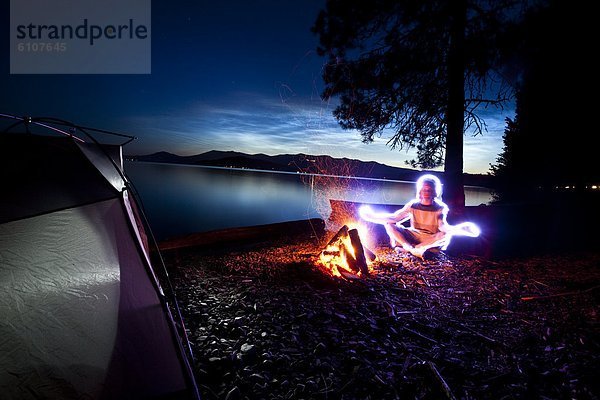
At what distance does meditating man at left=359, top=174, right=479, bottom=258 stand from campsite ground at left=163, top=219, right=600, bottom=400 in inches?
27.1

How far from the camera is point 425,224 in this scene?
7.76 m

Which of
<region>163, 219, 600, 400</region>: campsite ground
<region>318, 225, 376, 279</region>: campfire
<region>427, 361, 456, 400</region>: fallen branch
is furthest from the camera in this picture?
<region>318, 225, 376, 279</region>: campfire

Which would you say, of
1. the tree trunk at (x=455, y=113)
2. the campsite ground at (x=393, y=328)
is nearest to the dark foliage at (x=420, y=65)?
the tree trunk at (x=455, y=113)

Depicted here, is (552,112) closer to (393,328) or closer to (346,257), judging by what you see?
(346,257)

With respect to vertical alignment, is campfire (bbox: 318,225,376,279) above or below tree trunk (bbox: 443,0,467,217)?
below

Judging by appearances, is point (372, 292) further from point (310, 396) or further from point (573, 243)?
point (573, 243)

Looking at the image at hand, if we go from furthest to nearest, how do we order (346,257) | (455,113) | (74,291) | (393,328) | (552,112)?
(552,112), (455,113), (346,257), (393,328), (74,291)

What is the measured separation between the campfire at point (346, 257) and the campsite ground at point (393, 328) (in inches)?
13.0

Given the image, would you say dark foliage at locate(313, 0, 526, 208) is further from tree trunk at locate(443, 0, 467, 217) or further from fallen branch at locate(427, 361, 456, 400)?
fallen branch at locate(427, 361, 456, 400)

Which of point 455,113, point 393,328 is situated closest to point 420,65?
Result: point 455,113

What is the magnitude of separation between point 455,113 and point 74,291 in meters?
10.8

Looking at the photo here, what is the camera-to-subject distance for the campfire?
6195 mm

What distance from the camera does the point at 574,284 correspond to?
5668 mm

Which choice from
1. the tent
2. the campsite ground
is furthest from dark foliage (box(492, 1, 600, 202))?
the tent
